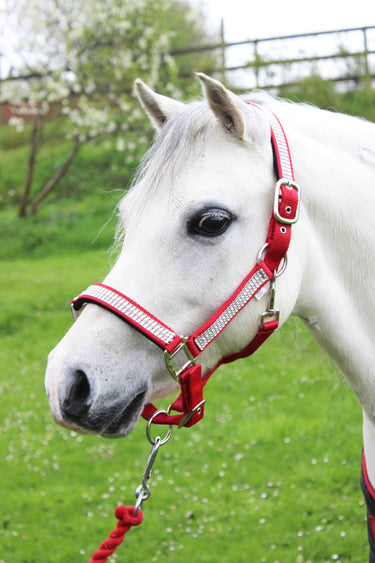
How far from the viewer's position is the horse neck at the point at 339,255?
1882 mm

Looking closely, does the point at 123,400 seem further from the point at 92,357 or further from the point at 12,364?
the point at 12,364

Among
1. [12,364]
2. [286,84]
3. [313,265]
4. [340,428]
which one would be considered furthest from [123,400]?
[286,84]

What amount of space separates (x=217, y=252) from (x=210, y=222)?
97mm

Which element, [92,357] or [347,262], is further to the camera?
[347,262]

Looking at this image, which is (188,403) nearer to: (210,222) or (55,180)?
(210,222)

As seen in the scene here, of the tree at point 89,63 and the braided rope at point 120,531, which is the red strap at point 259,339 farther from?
the tree at point 89,63

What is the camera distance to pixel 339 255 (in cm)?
192

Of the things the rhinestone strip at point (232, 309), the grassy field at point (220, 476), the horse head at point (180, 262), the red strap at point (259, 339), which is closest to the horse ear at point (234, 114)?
the horse head at point (180, 262)

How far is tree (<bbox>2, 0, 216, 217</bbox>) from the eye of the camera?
12523mm

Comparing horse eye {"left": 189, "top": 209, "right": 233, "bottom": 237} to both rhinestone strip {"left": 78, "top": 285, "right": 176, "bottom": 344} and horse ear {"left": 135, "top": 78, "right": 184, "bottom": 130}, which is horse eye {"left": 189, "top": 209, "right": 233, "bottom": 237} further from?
horse ear {"left": 135, "top": 78, "right": 184, "bottom": 130}

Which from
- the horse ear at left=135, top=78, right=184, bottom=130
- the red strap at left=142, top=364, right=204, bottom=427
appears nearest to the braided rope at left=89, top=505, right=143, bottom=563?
the red strap at left=142, top=364, right=204, bottom=427

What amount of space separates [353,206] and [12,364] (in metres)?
6.46

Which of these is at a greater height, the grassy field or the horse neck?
the horse neck

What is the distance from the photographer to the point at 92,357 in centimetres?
159
